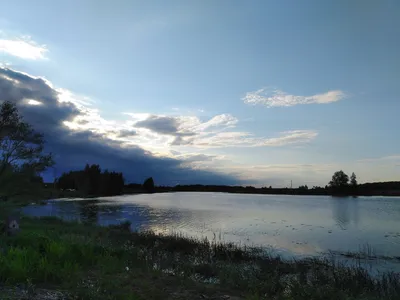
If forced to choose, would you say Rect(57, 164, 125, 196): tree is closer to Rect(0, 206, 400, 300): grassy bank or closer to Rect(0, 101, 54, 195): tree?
Rect(0, 101, 54, 195): tree

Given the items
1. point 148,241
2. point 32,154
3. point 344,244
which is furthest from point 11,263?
point 32,154

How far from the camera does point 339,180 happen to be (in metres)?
151

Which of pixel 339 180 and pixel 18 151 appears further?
pixel 339 180

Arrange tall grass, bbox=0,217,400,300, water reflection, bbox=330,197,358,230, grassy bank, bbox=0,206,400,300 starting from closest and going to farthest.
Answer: grassy bank, bbox=0,206,400,300 → tall grass, bbox=0,217,400,300 → water reflection, bbox=330,197,358,230

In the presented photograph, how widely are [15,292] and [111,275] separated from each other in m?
2.88

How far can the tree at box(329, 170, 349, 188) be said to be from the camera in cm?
14962

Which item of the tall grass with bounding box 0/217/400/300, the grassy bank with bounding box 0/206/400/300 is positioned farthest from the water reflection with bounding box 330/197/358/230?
the grassy bank with bounding box 0/206/400/300

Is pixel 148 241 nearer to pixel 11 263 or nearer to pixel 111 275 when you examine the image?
pixel 111 275

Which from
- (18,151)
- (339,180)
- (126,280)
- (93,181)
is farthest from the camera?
(93,181)

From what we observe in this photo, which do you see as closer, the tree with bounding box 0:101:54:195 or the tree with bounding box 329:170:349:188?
the tree with bounding box 0:101:54:195

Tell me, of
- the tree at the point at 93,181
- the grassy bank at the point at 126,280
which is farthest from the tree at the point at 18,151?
the tree at the point at 93,181

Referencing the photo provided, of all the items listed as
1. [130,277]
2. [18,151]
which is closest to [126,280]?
[130,277]

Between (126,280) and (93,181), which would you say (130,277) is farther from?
(93,181)

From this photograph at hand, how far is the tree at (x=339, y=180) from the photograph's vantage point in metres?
150
